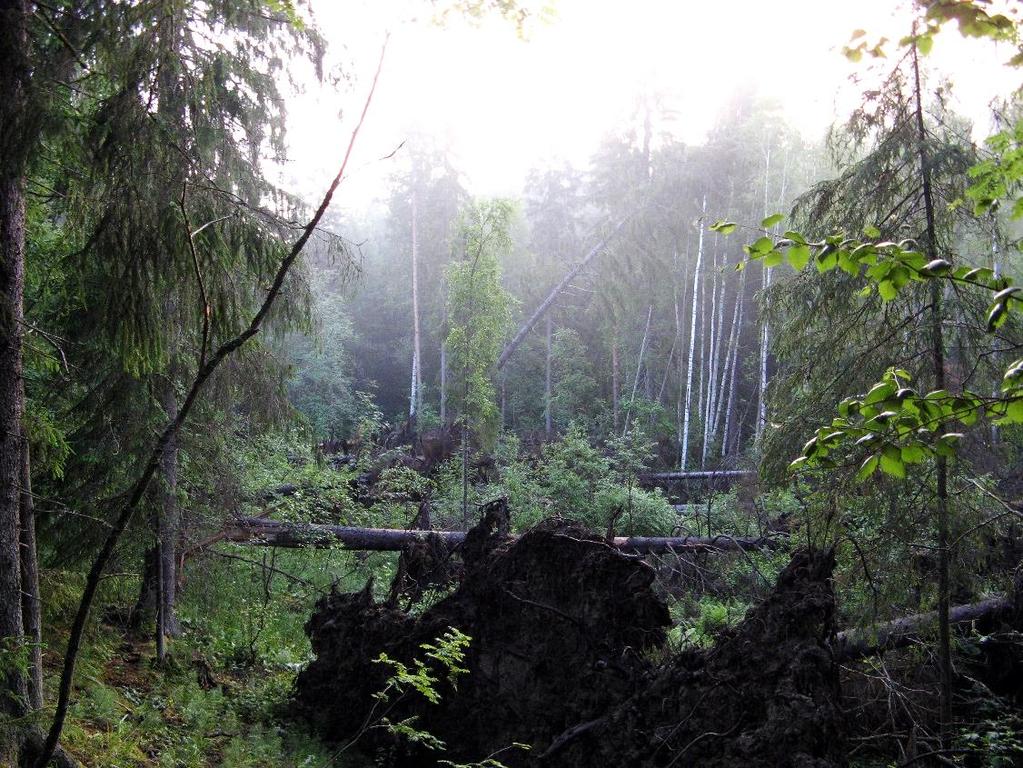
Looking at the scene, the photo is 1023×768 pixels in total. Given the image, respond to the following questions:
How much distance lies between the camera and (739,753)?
4.01m

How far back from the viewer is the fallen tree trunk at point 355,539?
9.38 meters

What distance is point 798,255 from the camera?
6.50 feet

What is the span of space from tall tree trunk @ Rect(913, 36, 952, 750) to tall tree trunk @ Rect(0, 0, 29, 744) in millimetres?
5575

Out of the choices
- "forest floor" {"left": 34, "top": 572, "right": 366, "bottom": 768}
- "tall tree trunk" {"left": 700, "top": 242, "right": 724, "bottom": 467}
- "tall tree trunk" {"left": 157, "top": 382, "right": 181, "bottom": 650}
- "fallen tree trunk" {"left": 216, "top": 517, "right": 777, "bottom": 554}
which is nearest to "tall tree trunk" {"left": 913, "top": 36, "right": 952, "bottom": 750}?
"fallen tree trunk" {"left": 216, "top": 517, "right": 777, "bottom": 554}

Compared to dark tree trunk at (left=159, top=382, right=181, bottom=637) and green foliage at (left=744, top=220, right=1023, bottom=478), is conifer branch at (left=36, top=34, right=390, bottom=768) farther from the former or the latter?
dark tree trunk at (left=159, top=382, right=181, bottom=637)

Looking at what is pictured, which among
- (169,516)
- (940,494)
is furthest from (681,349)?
(169,516)

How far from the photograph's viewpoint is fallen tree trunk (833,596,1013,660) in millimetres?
5715

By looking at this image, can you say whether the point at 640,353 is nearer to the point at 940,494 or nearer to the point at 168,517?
the point at 168,517

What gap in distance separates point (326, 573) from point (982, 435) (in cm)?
886

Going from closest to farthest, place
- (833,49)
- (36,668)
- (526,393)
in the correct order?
(833,49)
(36,668)
(526,393)

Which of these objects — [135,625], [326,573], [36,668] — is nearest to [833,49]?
[36,668]

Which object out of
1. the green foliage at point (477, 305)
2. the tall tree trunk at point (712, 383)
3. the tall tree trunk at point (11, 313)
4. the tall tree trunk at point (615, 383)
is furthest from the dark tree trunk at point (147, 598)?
the tall tree trunk at point (615, 383)

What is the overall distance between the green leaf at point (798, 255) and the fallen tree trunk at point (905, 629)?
436 centimetres

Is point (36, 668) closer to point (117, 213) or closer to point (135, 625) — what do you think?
point (117, 213)
